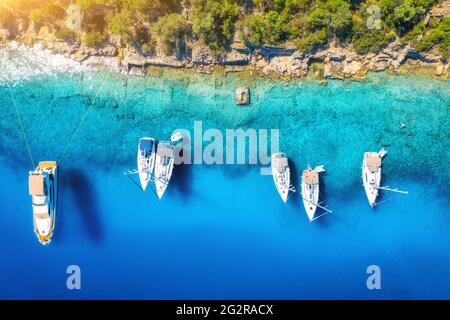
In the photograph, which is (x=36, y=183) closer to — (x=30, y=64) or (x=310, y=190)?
(x=30, y=64)

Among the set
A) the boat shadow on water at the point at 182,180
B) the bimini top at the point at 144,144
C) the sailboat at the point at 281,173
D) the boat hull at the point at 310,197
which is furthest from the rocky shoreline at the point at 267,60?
the boat hull at the point at 310,197

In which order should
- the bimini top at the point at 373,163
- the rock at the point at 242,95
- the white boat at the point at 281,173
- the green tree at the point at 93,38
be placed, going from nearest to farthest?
the bimini top at the point at 373,163
the white boat at the point at 281,173
the green tree at the point at 93,38
the rock at the point at 242,95

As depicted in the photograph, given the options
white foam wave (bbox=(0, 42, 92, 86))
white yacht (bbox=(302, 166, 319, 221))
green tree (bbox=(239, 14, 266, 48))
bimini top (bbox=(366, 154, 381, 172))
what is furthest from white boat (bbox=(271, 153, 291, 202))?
white foam wave (bbox=(0, 42, 92, 86))

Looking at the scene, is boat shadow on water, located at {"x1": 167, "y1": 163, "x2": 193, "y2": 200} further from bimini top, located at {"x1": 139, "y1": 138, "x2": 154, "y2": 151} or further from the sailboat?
the sailboat

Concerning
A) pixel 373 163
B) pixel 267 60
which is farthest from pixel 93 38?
pixel 373 163

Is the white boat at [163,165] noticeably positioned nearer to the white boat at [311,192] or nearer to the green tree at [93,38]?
the green tree at [93,38]

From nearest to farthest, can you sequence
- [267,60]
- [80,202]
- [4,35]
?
[267,60]
[4,35]
[80,202]
